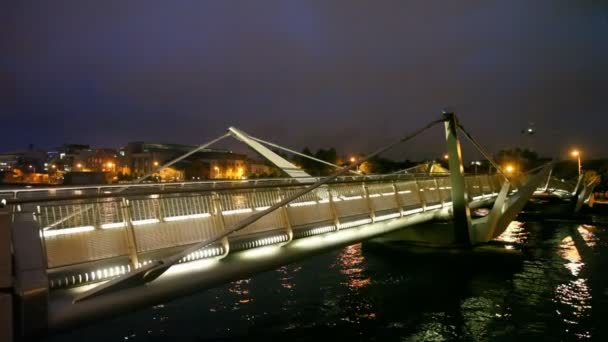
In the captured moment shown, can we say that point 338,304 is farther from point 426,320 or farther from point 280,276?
point 280,276

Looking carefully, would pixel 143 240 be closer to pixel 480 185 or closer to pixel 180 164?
pixel 480 185

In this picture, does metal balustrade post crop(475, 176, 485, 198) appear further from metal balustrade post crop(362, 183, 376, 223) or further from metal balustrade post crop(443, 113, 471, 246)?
metal balustrade post crop(362, 183, 376, 223)

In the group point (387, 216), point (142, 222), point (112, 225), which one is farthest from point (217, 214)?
point (387, 216)

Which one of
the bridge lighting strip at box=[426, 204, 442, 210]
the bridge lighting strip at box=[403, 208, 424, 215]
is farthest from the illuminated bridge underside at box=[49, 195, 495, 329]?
the bridge lighting strip at box=[426, 204, 442, 210]

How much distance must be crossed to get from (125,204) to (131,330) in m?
7.45

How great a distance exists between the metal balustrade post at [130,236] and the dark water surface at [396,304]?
5941mm

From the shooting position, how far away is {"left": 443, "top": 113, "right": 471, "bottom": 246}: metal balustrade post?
98.6 ft

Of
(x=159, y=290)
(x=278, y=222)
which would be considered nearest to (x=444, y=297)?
(x=278, y=222)

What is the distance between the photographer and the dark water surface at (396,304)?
16.7 metres

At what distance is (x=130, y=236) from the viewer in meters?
10.5

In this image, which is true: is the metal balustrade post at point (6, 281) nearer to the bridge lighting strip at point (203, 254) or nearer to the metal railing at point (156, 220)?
the metal railing at point (156, 220)

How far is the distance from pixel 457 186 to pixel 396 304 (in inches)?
467

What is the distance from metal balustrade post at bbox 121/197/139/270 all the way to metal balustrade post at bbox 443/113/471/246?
23831mm

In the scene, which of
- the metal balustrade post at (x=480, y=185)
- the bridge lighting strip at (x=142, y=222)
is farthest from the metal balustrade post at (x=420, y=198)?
the bridge lighting strip at (x=142, y=222)
